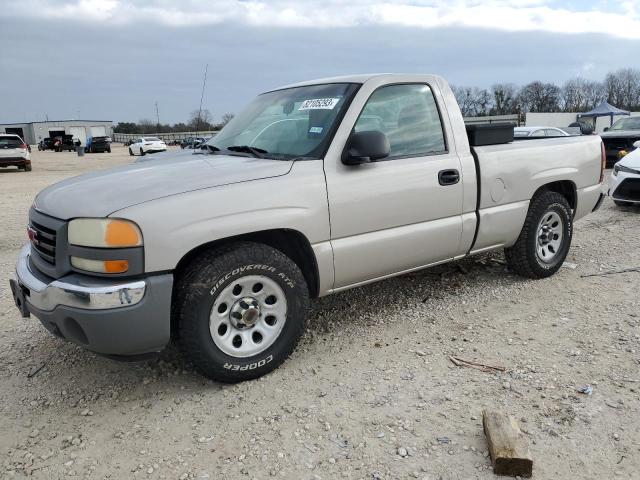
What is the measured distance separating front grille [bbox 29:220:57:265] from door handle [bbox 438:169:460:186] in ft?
8.47

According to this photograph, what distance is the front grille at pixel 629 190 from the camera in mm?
8250

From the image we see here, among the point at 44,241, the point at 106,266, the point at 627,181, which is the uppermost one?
the point at 44,241

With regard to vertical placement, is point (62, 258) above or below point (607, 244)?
above

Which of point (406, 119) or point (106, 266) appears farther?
point (406, 119)

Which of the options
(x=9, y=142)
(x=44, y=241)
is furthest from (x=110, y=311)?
(x=9, y=142)

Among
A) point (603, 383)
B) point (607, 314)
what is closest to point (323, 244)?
point (603, 383)

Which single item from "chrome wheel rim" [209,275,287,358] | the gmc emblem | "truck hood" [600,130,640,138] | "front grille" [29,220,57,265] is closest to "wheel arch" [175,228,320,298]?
"chrome wheel rim" [209,275,287,358]

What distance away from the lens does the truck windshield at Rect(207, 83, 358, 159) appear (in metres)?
3.59

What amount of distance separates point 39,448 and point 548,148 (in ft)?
14.7

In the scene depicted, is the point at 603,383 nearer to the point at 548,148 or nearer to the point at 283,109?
the point at 548,148

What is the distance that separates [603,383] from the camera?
316 cm

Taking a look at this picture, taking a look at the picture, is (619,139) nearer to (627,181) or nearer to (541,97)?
(627,181)

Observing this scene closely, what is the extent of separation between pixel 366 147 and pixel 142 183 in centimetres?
136

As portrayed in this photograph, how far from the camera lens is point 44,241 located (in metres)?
3.10
